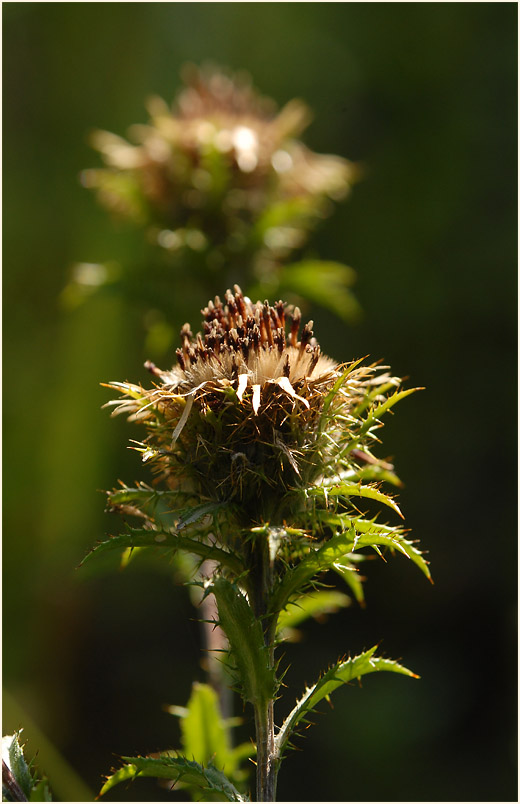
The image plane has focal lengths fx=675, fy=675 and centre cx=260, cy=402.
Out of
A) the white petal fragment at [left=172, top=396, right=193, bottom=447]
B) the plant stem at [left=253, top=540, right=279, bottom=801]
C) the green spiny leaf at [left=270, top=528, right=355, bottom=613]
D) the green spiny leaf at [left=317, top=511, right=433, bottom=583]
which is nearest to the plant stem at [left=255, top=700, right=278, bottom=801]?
the plant stem at [left=253, top=540, right=279, bottom=801]

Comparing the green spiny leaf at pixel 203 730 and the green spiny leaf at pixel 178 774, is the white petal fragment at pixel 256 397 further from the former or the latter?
the green spiny leaf at pixel 203 730

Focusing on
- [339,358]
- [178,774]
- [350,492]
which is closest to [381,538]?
[350,492]

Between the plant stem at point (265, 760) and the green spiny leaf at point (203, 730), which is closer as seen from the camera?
the plant stem at point (265, 760)

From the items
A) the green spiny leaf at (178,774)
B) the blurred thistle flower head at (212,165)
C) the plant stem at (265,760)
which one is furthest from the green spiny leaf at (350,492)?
the blurred thistle flower head at (212,165)

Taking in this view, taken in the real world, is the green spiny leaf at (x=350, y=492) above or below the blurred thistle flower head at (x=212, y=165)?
below

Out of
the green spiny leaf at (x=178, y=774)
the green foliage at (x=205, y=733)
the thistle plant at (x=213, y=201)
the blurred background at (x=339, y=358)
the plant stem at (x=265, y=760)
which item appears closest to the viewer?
the green spiny leaf at (x=178, y=774)

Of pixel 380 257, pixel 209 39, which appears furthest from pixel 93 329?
pixel 209 39

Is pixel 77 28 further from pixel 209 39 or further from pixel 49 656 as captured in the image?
pixel 49 656
